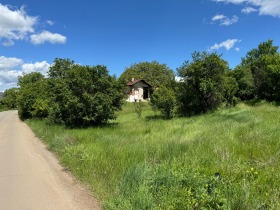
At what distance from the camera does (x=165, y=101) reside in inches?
1024

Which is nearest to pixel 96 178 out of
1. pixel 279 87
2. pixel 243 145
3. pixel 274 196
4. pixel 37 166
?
pixel 37 166

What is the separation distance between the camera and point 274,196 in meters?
5.32

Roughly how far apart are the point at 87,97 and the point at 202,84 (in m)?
11.8

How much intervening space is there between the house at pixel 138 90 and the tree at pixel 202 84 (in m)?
30.7

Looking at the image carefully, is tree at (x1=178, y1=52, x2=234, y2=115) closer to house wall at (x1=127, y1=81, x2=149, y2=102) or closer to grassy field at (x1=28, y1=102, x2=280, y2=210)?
grassy field at (x1=28, y1=102, x2=280, y2=210)

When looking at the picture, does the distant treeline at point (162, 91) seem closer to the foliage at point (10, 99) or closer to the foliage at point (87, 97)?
the foliage at point (87, 97)

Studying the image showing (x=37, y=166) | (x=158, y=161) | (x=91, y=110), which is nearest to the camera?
(x=158, y=161)

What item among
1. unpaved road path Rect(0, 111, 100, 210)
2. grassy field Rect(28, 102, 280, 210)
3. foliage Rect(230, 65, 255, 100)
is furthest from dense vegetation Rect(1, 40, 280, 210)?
foliage Rect(230, 65, 255, 100)

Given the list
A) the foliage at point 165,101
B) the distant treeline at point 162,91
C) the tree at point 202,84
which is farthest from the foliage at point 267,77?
the foliage at point 165,101

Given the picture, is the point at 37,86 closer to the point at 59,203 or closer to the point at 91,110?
the point at 91,110

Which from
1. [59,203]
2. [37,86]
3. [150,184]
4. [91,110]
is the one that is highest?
[37,86]

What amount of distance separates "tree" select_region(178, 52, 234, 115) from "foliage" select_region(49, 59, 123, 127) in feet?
31.6

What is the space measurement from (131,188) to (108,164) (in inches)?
96.0

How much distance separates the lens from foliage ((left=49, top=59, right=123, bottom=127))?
18.7 meters
